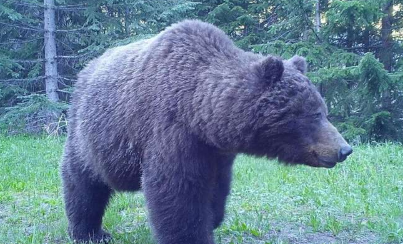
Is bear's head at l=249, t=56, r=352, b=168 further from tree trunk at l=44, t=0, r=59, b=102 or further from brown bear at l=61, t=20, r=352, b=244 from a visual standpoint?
tree trunk at l=44, t=0, r=59, b=102

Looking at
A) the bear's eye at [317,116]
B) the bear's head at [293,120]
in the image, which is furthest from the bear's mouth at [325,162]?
the bear's eye at [317,116]

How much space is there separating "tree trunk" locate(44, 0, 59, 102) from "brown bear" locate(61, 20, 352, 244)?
1232 centimetres

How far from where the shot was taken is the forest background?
14.3 metres

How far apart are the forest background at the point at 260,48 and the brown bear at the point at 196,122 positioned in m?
8.89

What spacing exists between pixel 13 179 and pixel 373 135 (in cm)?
925

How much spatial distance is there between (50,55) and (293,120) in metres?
13.9

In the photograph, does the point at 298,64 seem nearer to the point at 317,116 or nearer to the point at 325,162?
the point at 317,116

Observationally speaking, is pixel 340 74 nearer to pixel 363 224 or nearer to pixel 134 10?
pixel 134 10

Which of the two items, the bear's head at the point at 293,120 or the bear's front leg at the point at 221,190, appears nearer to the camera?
the bear's head at the point at 293,120

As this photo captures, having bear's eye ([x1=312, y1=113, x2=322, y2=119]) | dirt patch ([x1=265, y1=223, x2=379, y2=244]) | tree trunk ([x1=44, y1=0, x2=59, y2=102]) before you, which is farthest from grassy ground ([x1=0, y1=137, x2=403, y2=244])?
tree trunk ([x1=44, y1=0, x2=59, y2=102])

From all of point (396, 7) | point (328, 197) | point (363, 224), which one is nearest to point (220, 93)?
point (363, 224)

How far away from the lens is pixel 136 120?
455cm

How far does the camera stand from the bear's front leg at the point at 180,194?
4250 mm

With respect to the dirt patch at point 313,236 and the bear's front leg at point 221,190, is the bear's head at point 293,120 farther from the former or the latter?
the dirt patch at point 313,236
